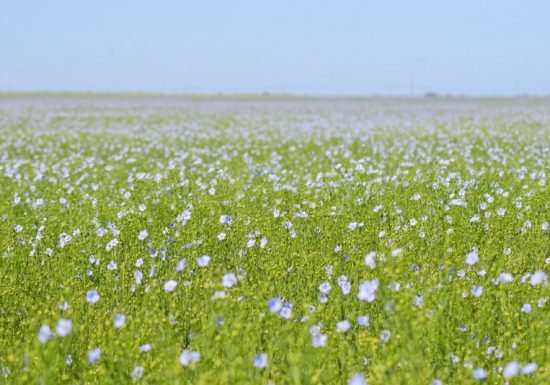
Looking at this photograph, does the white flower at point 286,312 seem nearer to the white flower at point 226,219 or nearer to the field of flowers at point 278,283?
the field of flowers at point 278,283

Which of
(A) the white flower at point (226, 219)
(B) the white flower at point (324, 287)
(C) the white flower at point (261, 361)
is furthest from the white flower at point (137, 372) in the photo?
(A) the white flower at point (226, 219)

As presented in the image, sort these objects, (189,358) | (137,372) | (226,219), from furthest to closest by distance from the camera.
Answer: (226,219), (137,372), (189,358)

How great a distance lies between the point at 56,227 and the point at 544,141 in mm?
12189

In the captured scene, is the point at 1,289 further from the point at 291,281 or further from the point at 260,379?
the point at 260,379

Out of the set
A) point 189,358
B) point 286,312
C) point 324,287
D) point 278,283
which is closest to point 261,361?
point 189,358

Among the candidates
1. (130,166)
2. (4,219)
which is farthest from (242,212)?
(130,166)

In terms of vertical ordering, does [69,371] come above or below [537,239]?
below

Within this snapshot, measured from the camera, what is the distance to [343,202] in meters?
6.40

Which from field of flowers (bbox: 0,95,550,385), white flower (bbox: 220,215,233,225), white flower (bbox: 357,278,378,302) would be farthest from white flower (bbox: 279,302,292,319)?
white flower (bbox: 220,215,233,225)

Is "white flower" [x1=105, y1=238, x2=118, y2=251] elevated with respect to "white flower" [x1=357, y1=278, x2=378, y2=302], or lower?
lower

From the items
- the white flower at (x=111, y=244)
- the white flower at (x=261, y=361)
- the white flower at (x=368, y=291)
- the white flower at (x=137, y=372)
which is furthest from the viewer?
the white flower at (x=111, y=244)

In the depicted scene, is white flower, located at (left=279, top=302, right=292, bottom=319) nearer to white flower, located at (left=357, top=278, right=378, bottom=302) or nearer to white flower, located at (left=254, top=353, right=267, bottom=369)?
white flower, located at (left=357, top=278, right=378, bottom=302)

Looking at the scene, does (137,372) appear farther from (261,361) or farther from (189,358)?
(261,361)

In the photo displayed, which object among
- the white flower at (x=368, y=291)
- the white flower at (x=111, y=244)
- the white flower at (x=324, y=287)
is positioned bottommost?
the white flower at (x=324, y=287)
